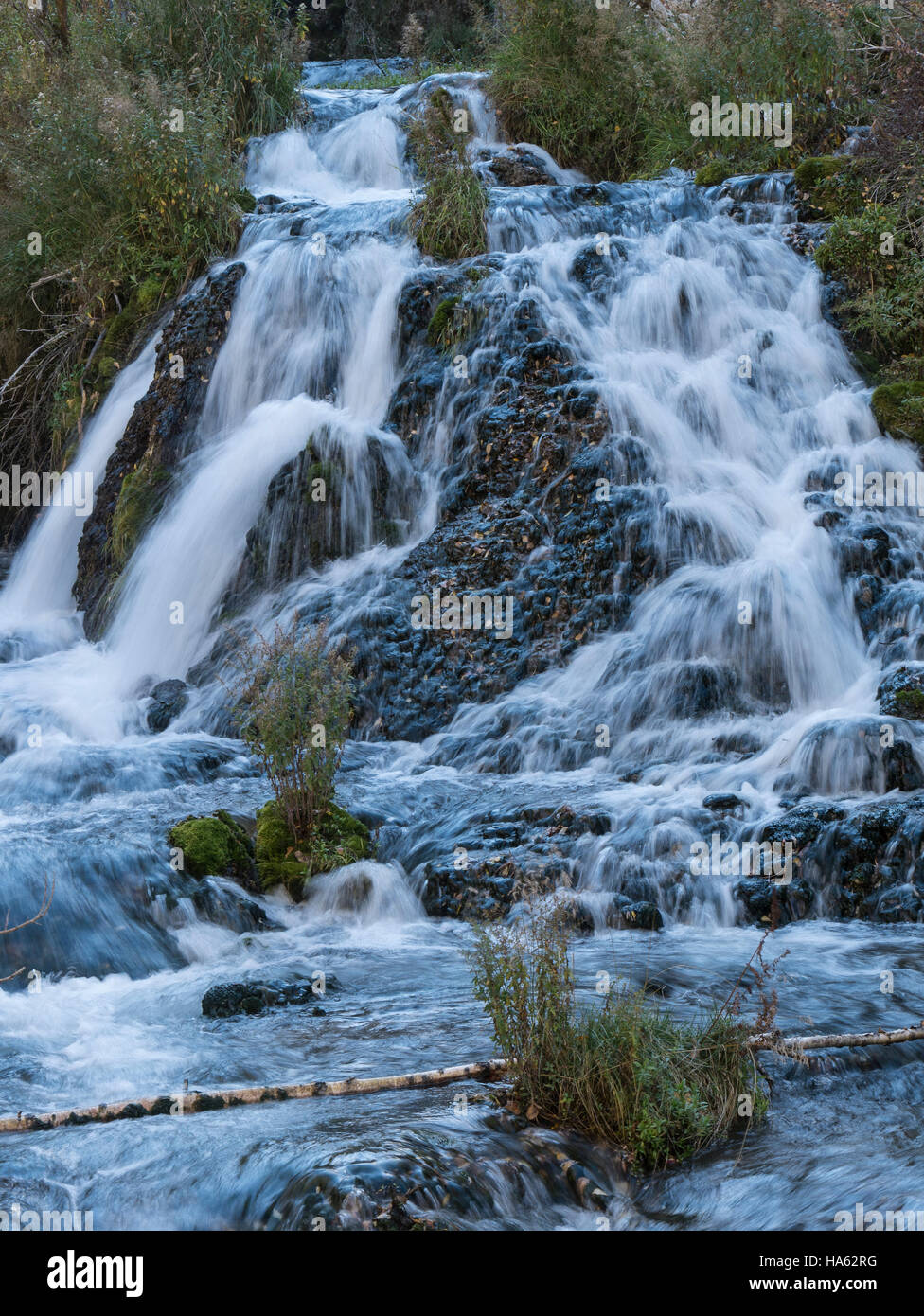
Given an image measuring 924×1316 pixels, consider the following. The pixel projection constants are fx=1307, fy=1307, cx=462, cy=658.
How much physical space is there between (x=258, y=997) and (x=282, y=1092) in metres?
1.34

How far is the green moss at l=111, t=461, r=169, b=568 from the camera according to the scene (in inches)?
490

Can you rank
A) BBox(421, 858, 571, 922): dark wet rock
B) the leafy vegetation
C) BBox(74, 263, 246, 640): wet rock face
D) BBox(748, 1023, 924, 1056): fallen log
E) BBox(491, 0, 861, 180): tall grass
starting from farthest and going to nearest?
1. BBox(491, 0, 861, 180): tall grass
2. the leafy vegetation
3. BBox(74, 263, 246, 640): wet rock face
4. BBox(421, 858, 571, 922): dark wet rock
5. BBox(748, 1023, 924, 1056): fallen log

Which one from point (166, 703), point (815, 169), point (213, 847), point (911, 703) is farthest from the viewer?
point (815, 169)

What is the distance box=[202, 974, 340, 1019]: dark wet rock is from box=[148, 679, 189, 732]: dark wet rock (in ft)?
14.8

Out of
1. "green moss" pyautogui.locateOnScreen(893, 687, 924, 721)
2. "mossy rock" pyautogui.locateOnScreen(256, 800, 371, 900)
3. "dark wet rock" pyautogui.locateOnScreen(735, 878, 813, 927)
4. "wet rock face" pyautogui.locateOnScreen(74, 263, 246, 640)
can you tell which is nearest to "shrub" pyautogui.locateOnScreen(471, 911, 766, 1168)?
"dark wet rock" pyautogui.locateOnScreen(735, 878, 813, 927)

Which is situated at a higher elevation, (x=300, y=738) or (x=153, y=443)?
(x=153, y=443)

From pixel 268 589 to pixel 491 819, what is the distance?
4.17 m

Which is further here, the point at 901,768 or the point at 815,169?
the point at 815,169

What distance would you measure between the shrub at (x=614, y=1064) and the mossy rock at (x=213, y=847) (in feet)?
10.5

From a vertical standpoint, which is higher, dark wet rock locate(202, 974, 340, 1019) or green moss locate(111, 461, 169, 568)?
green moss locate(111, 461, 169, 568)

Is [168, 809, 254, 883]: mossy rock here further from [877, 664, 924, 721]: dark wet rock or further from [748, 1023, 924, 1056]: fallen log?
[877, 664, 924, 721]: dark wet rock

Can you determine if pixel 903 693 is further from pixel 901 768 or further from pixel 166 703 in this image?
pixel 166 703

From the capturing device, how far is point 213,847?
7.54 metres

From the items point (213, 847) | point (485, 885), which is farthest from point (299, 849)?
point (485, 885)
